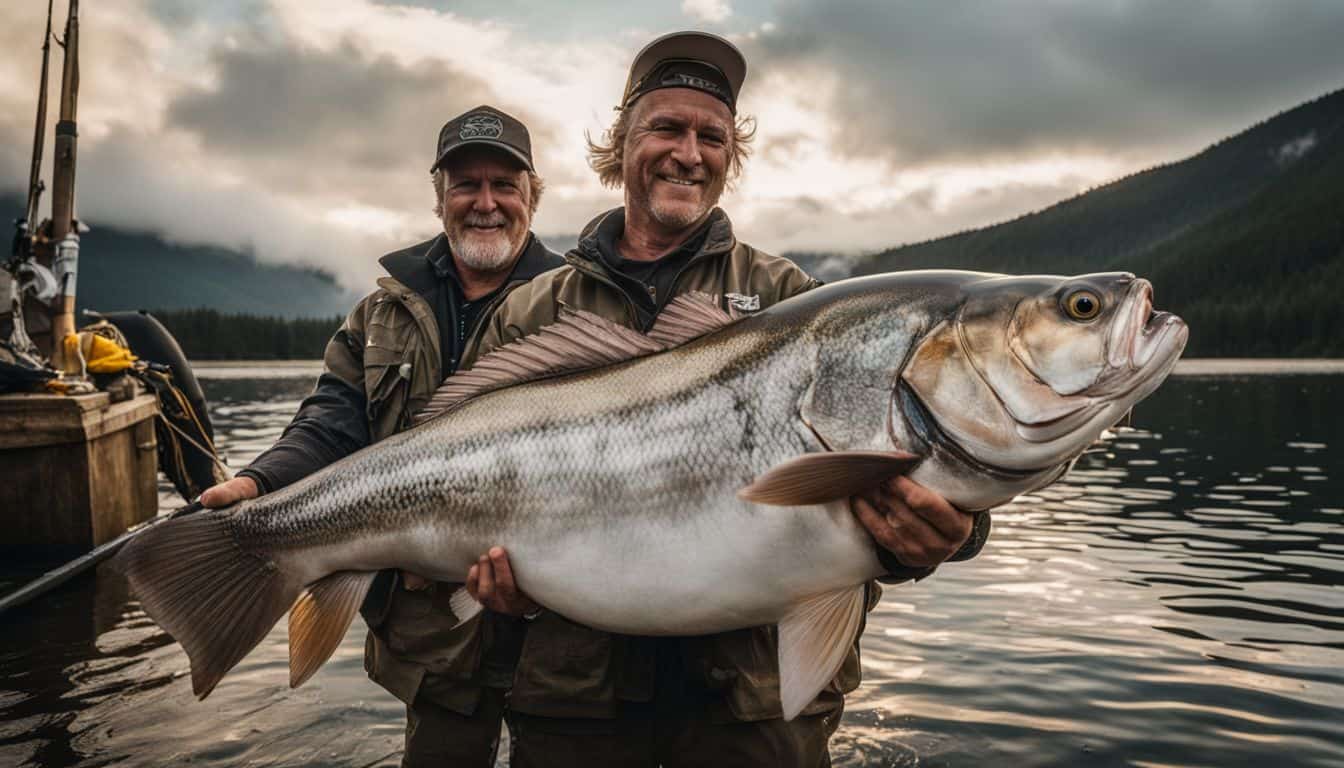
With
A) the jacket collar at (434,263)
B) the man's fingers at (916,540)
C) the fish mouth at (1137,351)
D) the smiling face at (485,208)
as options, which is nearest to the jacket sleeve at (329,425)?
the jacket collar at (434,263)

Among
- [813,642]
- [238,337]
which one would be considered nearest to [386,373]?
[813,642]

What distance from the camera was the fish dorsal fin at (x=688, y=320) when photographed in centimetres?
307

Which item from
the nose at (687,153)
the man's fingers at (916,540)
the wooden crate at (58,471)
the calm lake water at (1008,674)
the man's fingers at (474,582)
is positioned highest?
the nose at (687,153)

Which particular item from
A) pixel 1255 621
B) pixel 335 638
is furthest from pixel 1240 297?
pixel 335 638

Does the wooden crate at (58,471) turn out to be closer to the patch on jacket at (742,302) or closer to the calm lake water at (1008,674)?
the calm lake water at (1008,674)

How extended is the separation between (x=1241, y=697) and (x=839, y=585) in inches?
255

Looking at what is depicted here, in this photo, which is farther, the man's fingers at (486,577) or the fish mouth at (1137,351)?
the man's fingers at (486,577)

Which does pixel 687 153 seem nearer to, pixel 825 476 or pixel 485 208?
pixel 825 476

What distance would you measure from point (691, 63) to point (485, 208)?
7.14 ft

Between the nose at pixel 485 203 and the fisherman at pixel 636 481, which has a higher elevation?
the nose at pixel 485 203

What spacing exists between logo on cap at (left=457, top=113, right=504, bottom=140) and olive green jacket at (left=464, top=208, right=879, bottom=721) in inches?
85.9

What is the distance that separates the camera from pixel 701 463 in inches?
109

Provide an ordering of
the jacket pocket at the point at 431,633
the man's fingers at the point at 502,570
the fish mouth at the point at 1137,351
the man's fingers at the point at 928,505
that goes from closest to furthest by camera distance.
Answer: the fish mouth at the point at 1137,351 < the man's fingers at the point at 928,505 < the man's fingers at the point at 502,570 < the jacket pocket at the point at 431,633

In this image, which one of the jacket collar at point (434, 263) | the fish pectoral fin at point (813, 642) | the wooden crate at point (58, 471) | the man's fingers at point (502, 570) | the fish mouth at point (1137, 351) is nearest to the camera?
the fish mouth at point (1137, 351)
